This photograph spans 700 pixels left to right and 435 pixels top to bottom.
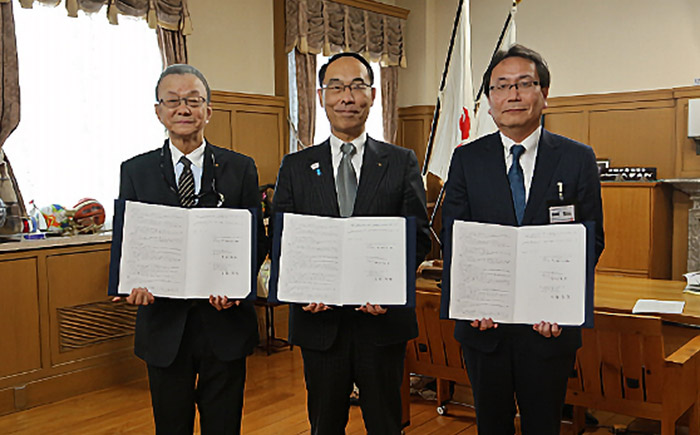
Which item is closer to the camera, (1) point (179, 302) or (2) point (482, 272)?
(2) point (482, 272)

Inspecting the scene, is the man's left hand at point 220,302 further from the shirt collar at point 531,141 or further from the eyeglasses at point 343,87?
the shirt collar at point 531,141

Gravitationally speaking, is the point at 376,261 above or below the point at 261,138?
below

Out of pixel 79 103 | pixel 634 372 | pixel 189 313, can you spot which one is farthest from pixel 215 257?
pixel 79 103

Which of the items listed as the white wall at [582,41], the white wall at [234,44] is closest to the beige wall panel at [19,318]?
the white wall at [234,44]

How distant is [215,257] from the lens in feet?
6.64

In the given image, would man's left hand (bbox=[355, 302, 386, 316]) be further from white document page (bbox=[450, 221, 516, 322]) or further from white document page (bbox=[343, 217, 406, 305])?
white document page (bbox=[450, 221, 516, 322])

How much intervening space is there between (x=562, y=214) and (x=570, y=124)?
560 centimetres

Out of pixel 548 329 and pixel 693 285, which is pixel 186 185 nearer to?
pixel 548 329

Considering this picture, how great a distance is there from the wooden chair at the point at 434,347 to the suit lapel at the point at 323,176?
1.33 m

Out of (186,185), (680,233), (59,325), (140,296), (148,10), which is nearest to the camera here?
(140,296)

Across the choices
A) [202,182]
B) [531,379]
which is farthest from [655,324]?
[202,182]

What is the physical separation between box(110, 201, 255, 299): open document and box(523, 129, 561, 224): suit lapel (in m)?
0.85

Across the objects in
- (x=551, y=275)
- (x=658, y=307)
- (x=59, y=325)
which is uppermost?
(x=551, y=275)

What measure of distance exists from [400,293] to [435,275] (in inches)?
70.8
